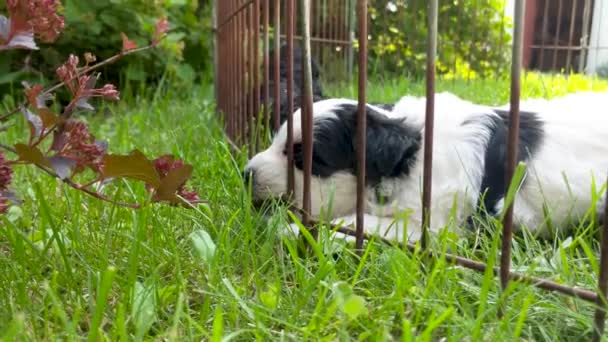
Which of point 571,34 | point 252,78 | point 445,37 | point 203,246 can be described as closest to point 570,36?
point 571,34

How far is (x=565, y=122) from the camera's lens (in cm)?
192

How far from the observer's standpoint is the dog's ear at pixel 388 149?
172cm

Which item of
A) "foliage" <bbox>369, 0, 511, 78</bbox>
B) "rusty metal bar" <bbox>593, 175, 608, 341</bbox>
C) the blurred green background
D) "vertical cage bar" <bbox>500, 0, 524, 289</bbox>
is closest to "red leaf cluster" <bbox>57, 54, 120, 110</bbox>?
"vertical cage bar" <bbox>500, 0, 524, 289</bbox>

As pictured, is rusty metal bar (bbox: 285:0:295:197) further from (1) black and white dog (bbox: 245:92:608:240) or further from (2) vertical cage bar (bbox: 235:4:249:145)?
(2) vertical cage bar (bbox: 235:4:249:145)

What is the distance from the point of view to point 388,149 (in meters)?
1.72

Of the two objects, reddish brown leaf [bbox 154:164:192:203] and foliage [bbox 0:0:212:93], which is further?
foliage [bbox 0:0:212:93]

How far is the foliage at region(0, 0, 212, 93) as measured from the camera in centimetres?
454

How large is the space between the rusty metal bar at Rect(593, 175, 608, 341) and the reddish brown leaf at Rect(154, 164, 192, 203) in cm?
75

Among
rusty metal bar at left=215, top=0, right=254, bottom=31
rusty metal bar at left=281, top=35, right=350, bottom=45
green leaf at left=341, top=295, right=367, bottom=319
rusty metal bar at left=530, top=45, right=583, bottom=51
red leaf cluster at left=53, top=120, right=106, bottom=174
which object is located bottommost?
green leaf at left=341, top=295, right=367, bottom=319

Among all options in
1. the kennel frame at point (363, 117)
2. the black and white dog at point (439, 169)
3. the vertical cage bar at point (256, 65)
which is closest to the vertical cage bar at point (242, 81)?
the kennel frame at point (363, 117)

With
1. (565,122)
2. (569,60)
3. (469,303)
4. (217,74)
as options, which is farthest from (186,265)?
(569,60)

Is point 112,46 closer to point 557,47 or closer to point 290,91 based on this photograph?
point 290,91

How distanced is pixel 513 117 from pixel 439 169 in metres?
0.73

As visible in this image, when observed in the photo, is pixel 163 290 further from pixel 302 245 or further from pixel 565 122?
pixel 565 122
